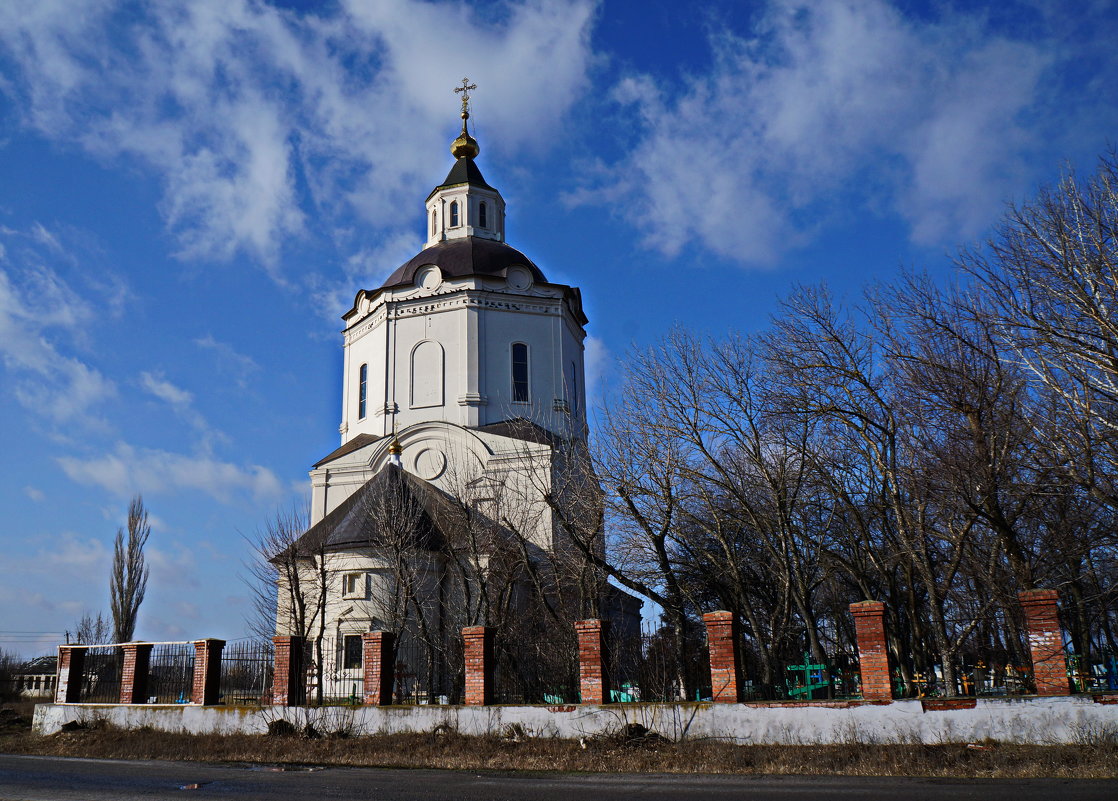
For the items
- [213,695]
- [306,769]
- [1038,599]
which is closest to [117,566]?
[213,695]

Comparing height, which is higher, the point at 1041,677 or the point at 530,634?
the point at 530,634

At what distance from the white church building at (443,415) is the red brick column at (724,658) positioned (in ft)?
31.1

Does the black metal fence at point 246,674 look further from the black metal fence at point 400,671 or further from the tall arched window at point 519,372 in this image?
the tall arched window at point 519,372

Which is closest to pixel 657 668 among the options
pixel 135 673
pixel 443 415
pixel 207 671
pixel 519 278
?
pixel 207 671

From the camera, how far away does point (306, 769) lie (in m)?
12.7

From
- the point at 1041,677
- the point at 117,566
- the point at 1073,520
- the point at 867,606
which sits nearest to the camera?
the point at 1041,677

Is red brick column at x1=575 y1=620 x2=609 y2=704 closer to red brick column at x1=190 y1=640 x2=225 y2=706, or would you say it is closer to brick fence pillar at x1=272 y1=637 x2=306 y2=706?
brick fence pillar at x1=272 y1=637 x2=306 y2=706

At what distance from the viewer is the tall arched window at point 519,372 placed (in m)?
29.7

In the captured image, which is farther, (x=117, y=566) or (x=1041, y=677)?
(x=117, y=566)

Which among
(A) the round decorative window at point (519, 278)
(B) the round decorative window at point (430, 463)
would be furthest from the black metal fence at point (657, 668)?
(A) the round decorative window at point (519, 278)

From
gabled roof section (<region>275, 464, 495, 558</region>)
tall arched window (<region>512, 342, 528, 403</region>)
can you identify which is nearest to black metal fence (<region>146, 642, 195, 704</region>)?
gabled roof section (<region>275, 464, 495, 558</region>)

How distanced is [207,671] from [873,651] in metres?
11.7

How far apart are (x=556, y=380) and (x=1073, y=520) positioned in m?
15.9

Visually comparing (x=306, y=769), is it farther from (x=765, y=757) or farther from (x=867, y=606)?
(x=867, y=606)
